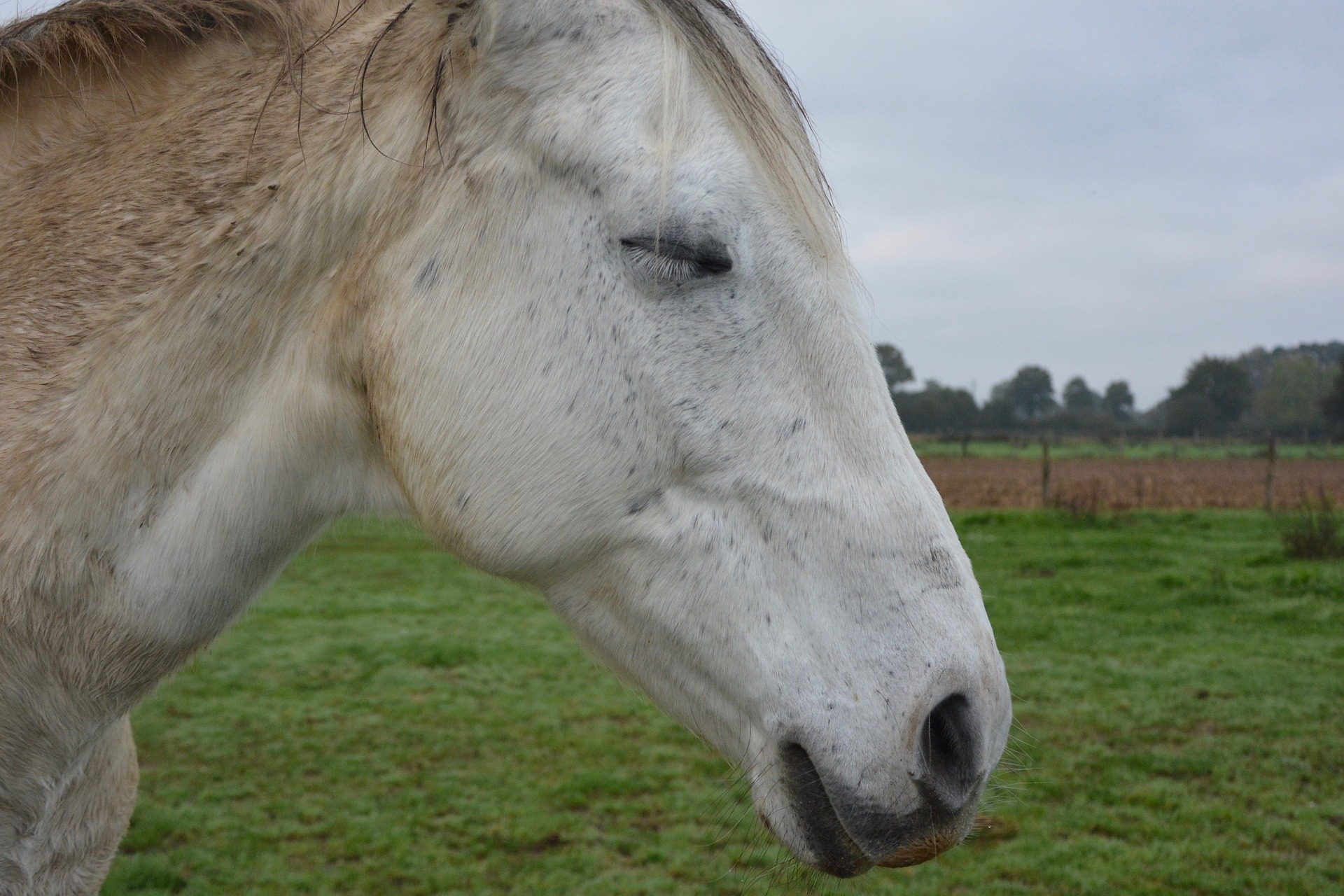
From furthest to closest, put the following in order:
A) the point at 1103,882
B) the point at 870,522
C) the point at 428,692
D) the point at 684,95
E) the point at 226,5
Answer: the point at 428,692, the point at 1103,882, the point at 226,5, the point at 684,95, the point at 870,522

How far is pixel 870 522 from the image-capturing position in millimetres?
1361

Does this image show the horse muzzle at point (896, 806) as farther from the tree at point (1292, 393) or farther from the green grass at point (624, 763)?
the tree at point (1292, 393)

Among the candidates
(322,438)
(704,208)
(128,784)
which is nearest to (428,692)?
(128,784)

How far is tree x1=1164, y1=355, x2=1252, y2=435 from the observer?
3859 cm

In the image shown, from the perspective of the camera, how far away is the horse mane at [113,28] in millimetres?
1622

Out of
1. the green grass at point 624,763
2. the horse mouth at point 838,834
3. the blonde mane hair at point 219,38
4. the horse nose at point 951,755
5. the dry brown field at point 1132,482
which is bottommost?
the green grass at point 624,763

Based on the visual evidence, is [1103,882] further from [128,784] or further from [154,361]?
[154,361]

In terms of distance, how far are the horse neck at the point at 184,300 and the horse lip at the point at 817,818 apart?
0.93 meters

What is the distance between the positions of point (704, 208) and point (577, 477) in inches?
19.0

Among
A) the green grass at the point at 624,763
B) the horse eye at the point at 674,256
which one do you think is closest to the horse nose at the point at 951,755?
the green grass at the point at 624,763

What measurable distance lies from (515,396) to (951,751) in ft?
2.92

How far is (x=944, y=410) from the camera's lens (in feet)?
119

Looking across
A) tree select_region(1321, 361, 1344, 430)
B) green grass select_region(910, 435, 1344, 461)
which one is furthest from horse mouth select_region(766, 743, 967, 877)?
tree select_region(1321, 361, 1344, 430)

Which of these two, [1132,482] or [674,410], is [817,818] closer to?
[674,410]
